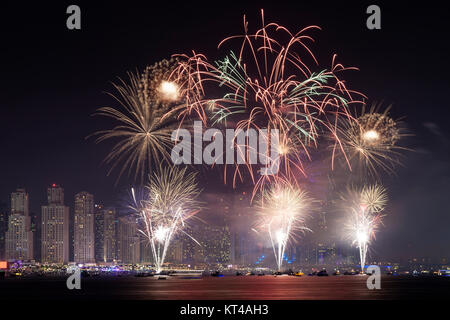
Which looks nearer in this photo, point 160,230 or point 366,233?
point 160,230
